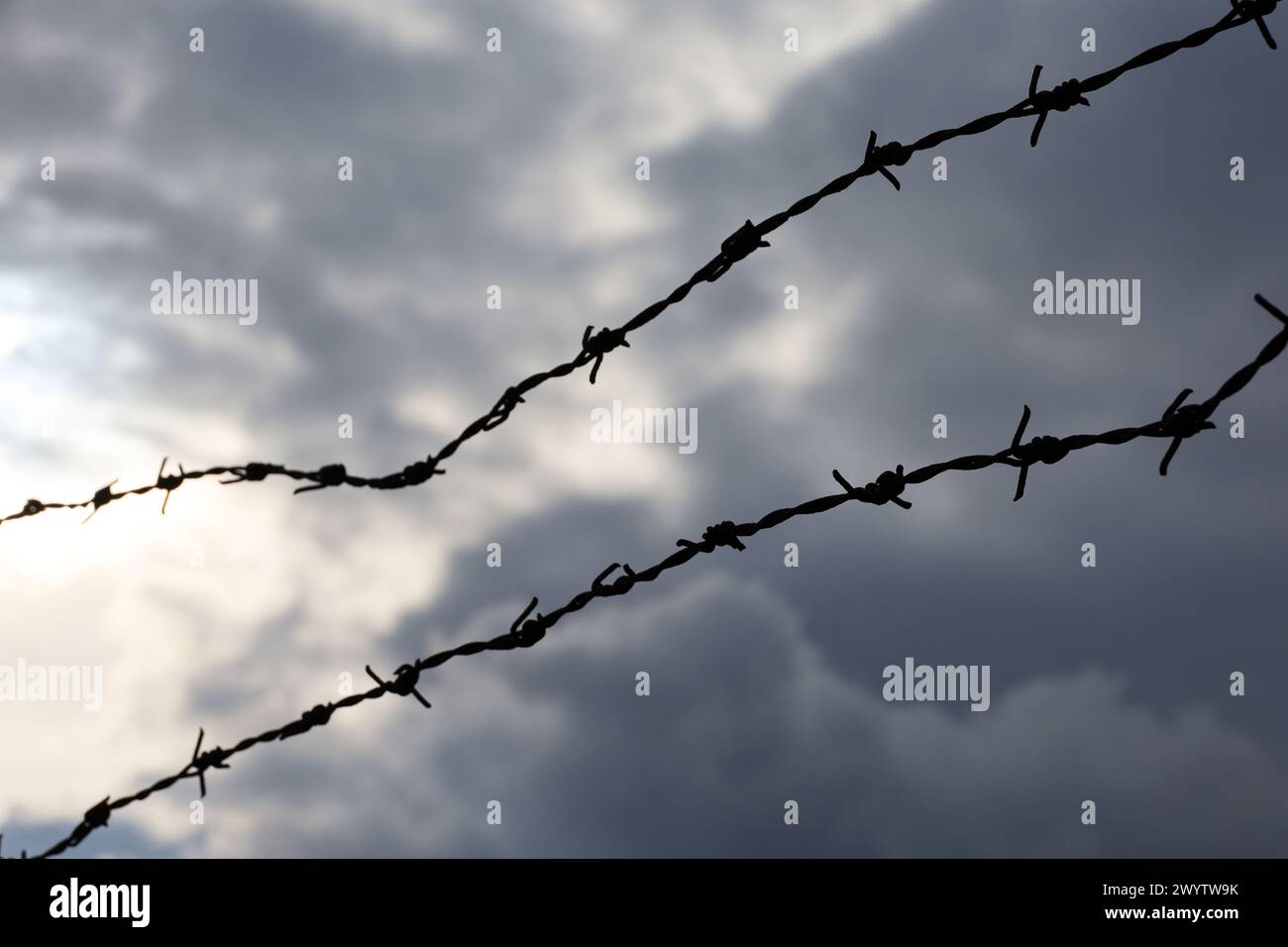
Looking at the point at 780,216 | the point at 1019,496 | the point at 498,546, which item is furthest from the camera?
the point at 498,546

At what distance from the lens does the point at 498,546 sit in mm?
8383

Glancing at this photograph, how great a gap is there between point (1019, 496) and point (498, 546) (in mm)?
6257
